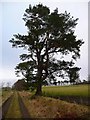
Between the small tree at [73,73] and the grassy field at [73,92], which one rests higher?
the small tree at [73,73]

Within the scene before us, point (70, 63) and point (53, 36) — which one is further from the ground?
point (53, 36)

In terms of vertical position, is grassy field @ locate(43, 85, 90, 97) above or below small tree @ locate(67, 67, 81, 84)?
below

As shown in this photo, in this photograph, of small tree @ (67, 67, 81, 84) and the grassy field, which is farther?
small tree @ (67, 67, 81, 84)

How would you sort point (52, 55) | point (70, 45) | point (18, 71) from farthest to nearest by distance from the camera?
point (18, 71)
point (52, 55)
point (70, 45)

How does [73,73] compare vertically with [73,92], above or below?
above

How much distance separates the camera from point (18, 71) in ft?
157

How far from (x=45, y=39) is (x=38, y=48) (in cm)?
196

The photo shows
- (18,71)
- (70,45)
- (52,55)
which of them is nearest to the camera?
(70,45)

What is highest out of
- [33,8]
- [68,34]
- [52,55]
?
[33,8]

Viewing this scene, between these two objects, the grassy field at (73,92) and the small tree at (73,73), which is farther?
the small tree at (73,73)

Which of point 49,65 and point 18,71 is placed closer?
point 49,65

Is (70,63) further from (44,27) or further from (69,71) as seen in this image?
(44,27)

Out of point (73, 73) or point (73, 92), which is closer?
point (73, 92)

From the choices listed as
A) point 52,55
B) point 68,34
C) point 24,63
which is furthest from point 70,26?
point 24,63
